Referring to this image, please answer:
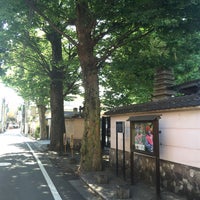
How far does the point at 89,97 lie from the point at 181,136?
5.30 m

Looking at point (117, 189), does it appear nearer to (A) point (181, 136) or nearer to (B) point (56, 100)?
(A) point (181, 136)

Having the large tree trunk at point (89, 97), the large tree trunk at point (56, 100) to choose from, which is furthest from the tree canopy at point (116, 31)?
the large tree trunk at point (56, 100)

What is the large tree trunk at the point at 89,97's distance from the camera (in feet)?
40.4

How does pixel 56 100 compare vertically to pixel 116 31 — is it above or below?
below

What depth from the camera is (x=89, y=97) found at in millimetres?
12539

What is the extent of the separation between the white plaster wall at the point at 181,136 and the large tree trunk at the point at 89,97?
3858mm

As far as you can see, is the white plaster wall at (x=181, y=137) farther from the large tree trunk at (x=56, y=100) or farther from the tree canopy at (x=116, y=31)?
the large tree trunk at (x=56, y=100)

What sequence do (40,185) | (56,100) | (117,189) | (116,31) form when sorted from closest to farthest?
(117,189)
(40,185)
(116,31)
(56,100)

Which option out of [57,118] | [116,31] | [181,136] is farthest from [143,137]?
[57,118]

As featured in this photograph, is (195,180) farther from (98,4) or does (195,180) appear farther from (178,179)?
(98,4)

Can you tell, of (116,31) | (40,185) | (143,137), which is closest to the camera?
(143,137)

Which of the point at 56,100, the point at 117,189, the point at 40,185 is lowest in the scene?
the point at 40,185

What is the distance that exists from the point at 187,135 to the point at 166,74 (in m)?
7.45

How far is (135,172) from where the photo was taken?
1062cm
